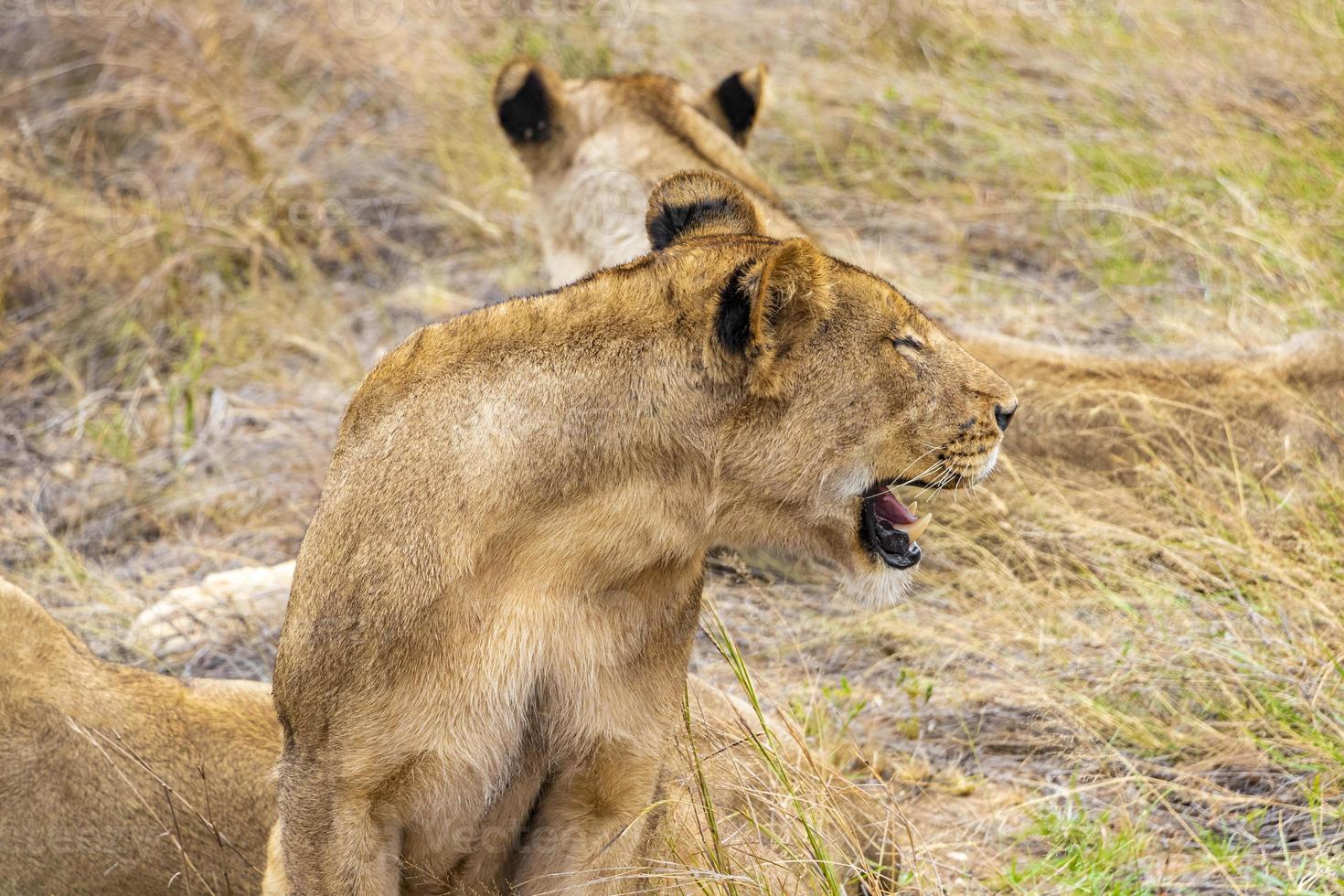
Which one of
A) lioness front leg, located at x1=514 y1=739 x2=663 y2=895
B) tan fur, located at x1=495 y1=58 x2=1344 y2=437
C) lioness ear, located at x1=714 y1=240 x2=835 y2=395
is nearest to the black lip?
lioness ear, located at x1=714 y1=240 x2=835 y2=395

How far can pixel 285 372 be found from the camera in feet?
23.2

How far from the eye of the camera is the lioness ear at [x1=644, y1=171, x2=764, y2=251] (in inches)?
136

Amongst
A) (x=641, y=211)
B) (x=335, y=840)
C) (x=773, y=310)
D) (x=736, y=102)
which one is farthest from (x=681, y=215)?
(x=736, y=102)

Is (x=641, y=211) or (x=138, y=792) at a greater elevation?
(x=641, y=211)

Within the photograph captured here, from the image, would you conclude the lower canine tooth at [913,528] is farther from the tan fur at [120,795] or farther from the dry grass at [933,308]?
the tan fur at [120,795]

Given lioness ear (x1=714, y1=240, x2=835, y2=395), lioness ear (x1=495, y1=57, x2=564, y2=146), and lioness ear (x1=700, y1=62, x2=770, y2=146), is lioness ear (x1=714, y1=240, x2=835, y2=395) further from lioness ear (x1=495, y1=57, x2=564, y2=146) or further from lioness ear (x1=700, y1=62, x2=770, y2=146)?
lioness ear (x1=700, y1=62, x2=770, y2=146)

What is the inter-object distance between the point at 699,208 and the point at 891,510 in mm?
757

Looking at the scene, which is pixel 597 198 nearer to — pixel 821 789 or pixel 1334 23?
pixel 821 789

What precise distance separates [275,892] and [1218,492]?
2.97 meters

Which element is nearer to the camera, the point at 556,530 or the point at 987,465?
the point at 556,530

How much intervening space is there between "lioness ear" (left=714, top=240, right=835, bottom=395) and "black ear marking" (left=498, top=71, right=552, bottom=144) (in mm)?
3246

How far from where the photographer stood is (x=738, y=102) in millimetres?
6312

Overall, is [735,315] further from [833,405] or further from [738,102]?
[738,102]

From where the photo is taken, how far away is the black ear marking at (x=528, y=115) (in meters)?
6.09
